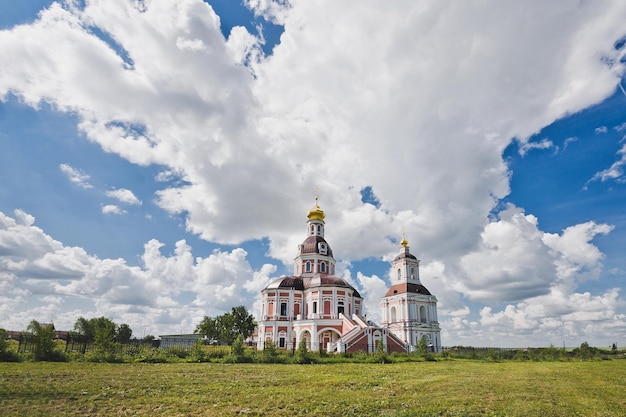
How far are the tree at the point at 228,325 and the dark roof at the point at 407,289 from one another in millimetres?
23752

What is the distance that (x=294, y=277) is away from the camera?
54656mm

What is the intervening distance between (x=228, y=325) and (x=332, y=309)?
19349 mm

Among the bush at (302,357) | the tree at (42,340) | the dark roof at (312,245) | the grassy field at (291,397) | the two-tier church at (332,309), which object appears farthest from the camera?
the dark roof at (312,245)

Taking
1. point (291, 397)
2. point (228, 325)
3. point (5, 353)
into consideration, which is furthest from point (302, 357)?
point (228, 325)

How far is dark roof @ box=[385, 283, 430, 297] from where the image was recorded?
5997cm

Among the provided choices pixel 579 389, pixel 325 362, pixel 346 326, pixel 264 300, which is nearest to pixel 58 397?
pixel 579 389

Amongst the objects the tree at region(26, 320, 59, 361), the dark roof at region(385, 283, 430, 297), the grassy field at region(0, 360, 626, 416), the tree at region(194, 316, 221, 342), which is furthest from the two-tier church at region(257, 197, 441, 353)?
the grassy field at region(0, 360, 626, 416)

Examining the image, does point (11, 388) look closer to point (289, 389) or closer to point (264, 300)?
point (289, 389)

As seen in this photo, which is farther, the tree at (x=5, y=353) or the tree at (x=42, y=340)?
the tree at (x=42, y=340)

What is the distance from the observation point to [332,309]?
4844 centimetres

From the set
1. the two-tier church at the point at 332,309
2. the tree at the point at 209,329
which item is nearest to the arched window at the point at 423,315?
the two-tier church at the point at 332,309

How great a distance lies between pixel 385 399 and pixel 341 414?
7.57 ft

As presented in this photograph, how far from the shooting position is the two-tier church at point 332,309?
4353 cm

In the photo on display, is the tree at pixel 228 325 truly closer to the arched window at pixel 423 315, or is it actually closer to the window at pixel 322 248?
the window at pixel 322 248
